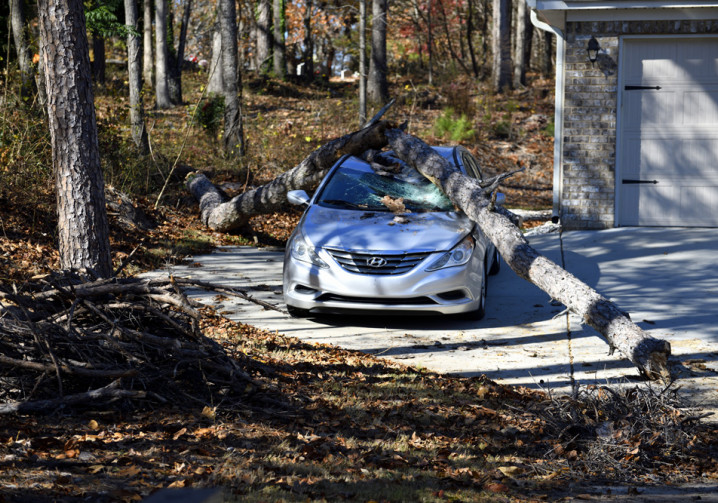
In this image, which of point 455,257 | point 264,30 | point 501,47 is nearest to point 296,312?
point 455,257

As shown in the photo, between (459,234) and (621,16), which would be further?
(621,16)

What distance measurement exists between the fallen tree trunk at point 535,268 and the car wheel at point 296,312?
209 cm

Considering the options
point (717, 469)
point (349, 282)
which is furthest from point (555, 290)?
point (717, 469)

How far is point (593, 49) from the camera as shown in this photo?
12.5m

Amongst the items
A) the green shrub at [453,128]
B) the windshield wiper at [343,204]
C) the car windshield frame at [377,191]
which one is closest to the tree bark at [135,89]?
the car windshield frame at [377,191]

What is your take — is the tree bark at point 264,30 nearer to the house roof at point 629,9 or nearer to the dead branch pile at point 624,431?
the house roof at point 629,9

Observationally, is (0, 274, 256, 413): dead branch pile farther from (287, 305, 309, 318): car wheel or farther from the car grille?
(287, 305, 309, 318): car wheel

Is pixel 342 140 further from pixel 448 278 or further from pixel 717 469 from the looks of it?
pixel 717 469

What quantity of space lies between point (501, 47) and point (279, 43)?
9201mm

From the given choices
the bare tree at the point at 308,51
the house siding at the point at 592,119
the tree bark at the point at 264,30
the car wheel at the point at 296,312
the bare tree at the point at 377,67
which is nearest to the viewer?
the car wheel at the point at 296,312

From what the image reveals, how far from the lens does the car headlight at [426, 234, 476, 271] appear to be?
25.9 feet

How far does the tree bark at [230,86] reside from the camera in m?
17.9

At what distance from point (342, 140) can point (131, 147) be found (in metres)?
5.61

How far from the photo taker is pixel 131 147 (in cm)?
1496
